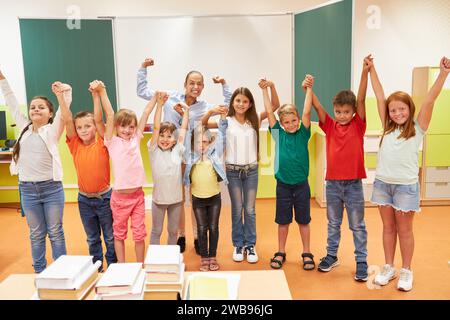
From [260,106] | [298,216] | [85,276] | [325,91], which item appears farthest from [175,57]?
[85,276]

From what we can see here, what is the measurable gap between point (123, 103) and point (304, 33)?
2059 mm

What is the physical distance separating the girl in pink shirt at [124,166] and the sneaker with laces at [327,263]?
1239 mm

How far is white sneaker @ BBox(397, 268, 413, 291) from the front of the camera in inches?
100

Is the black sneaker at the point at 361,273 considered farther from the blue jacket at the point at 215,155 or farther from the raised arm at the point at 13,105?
the raised arm at the point at 13,105

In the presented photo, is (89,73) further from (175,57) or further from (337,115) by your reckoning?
(337,115)

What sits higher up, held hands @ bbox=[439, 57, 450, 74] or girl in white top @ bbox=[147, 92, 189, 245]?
held hands @ bbox=[439, 57, 450, 74]

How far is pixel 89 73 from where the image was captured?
437cm

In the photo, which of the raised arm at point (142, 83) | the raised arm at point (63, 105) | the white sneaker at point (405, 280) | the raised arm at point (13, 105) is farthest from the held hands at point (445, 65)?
the raised arm at point (13, 105)

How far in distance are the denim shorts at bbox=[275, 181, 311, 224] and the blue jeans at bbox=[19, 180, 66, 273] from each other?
1.46 meters

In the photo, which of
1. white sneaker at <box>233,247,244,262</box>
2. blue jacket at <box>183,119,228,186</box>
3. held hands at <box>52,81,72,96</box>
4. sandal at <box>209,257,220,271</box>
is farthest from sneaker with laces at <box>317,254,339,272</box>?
held hands at <box>52,81,72,96</box>

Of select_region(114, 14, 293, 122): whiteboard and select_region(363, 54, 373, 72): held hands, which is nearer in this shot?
select_region(363, 54, 373, 72): held hands

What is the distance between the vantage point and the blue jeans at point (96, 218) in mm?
2625

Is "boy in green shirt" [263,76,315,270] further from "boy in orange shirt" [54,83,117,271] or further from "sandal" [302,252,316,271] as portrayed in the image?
"boy in orange shirt" [54,83,117,271]
